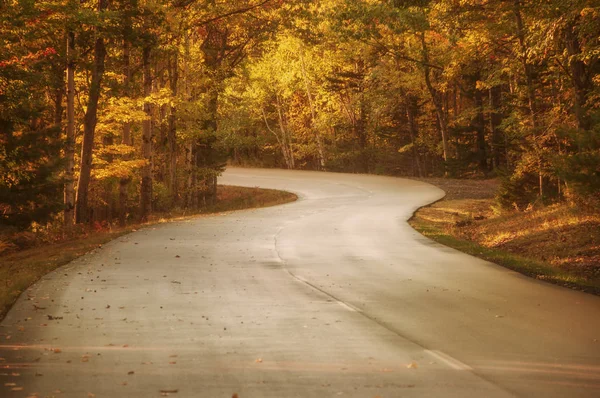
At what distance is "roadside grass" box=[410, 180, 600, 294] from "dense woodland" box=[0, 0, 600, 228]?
1.09 meters

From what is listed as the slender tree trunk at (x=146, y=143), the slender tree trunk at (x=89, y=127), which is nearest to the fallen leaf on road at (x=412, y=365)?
the slender tree trunk at (x=89, y=127)

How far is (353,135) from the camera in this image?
63.9 m

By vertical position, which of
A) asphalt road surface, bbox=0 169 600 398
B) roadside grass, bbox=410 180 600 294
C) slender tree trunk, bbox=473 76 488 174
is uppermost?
slender tree trunk, bbox=473 76 488 174

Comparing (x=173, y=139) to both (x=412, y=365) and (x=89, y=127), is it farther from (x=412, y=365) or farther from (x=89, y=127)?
(x=412, y=365)

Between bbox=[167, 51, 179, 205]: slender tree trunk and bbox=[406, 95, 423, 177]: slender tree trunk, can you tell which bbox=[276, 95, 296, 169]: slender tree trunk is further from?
bbox=[167, 51, 179, 205]: slender tree trunk

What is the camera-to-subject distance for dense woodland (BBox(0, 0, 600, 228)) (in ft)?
67.8

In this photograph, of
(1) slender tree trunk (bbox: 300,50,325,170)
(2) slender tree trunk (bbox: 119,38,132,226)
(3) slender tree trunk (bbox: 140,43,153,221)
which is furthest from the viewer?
(1) slender tree trunk (bbox: 300,50,325,170)

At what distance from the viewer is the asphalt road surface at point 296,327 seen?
7098 millimetres

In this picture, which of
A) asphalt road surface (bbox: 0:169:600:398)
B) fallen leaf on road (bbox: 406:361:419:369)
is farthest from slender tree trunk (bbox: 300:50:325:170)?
fallen leaf on road (bbox: 406:361:419:369)

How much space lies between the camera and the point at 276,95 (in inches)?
2589

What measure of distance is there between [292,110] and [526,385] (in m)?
63.7

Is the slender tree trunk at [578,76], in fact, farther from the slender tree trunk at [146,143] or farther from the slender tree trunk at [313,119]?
the slender tree trunk at [313,119]

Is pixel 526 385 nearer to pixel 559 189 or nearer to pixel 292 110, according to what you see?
pixel 559 189

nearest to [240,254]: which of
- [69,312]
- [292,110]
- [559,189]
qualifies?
[69,312]
